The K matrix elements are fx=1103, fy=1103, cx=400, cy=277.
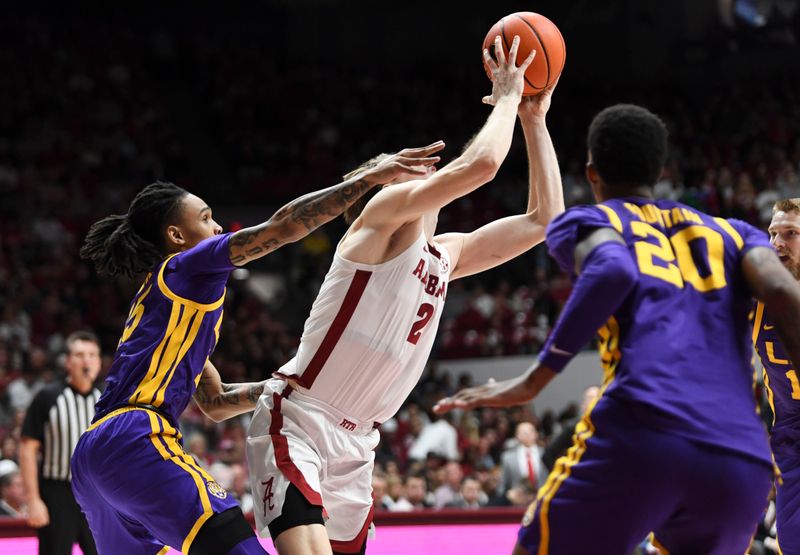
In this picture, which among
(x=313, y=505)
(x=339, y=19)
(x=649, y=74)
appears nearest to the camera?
(x=313, y=505)

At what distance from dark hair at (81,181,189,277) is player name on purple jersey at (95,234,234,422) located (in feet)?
0.90

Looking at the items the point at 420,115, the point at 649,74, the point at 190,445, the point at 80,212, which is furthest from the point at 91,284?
the point at 649,74

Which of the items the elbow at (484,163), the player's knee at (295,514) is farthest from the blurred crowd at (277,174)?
the elbow at (484,163)

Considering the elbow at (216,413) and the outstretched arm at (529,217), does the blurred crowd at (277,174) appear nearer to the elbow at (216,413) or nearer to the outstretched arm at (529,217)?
the elbow at (216,413)

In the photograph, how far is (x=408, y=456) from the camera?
39.5 ft

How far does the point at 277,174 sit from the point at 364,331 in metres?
15.2

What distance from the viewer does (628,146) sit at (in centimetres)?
304

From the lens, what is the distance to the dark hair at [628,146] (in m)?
3.04

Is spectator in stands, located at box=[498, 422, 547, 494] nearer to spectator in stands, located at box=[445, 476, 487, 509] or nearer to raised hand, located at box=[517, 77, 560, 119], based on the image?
spectator in stands, located at box=[445, 476, 487, 509]

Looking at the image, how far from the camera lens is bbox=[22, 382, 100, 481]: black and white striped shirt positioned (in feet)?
22.1

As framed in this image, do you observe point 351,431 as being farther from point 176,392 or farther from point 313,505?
point 176,392

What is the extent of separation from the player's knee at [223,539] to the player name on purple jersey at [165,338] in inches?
20.0

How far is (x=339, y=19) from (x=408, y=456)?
12.4m

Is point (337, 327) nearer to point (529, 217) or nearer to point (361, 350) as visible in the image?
point (361, 350)
